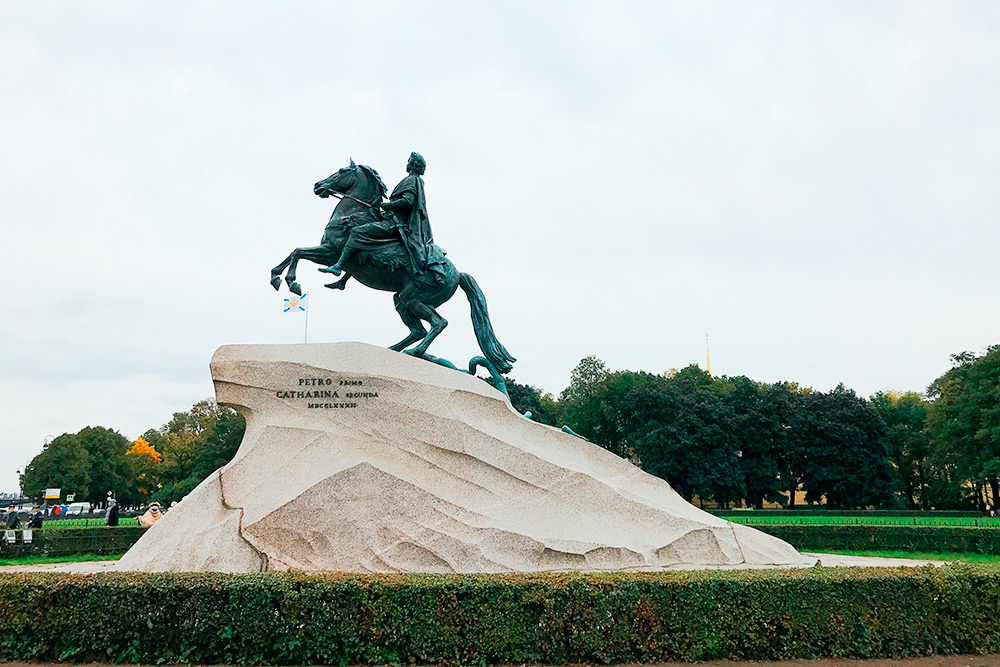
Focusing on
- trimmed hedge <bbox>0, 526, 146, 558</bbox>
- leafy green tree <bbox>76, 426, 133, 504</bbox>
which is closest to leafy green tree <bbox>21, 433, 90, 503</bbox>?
leafy green tree <bbox>76, 426, 133, 504</bbox>

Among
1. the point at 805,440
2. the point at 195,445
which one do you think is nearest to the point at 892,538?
the point at 805,440

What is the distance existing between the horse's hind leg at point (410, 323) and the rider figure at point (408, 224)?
777 millimetres

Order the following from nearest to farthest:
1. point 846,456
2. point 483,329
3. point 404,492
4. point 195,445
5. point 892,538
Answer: point 404,492 → point 483,329 → point 892,538 → point 846,456 → point 195,445

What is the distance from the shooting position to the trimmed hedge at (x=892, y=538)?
66.0ft

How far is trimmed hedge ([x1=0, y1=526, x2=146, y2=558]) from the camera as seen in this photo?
18.8 m

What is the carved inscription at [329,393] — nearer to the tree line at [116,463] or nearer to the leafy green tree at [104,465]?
the tree line at [116,463]

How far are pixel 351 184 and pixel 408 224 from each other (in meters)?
1.28

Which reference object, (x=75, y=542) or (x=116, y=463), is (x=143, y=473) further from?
(x=75, y=542)

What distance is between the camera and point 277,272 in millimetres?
13422

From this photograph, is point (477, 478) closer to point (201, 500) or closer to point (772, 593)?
point (201, 500)

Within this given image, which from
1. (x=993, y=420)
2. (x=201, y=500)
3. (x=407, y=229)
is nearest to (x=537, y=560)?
(x=201, y=500)

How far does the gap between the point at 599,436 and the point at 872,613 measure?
51.1 m

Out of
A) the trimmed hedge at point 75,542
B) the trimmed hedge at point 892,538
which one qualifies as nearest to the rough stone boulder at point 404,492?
the trimmed hedge at point 75,542

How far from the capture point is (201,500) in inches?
455
